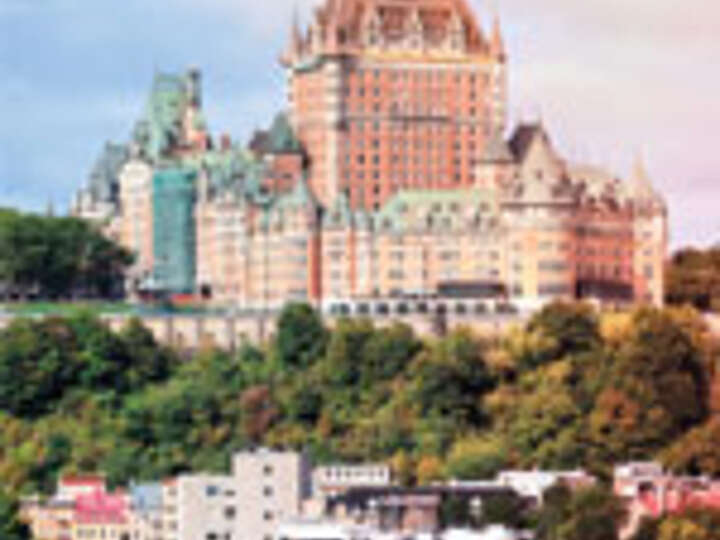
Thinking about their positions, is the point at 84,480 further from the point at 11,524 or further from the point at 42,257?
the point at 42,257

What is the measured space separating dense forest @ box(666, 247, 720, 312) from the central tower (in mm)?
12626

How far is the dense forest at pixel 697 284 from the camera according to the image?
183375 millimetres

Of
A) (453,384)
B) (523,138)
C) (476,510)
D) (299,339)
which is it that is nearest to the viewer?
(476,510)

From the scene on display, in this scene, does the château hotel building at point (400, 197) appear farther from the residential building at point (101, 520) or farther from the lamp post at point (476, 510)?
the lamp post at point (476, 510)

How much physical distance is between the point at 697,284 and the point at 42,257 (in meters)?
36.8

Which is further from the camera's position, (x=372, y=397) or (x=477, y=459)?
(x=372, y=397)

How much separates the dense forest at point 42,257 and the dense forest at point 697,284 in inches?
1322

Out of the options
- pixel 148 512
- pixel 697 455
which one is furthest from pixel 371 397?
pixel 697 455

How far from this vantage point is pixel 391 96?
623ft

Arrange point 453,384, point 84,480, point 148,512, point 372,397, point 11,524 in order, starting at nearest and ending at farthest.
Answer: point 148,512, point 11,524, point 84,480, point 453,384, point 372,397

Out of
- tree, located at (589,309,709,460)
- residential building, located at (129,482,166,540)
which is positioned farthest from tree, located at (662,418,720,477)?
residential building, located at (129,482,166,540)

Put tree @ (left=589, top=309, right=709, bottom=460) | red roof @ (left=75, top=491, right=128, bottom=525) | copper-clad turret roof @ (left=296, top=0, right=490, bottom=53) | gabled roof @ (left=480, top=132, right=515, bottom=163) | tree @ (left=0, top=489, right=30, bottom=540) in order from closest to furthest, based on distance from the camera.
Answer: red roof @ (left=75, top=491, right=128, bottom=525)
tree @ (left=0, top=489, right=30, bottom=540)
tree @ (left=589, top=309, right=709, bottom=460)
gabled roof @ (left=480, top=132, right=515, bottom=163)
copper-clad turret roof @ (left=296, top=0, right=490, bottom=53)

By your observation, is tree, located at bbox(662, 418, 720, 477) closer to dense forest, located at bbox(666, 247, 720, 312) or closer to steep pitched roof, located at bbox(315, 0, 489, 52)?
dense forest, located at bbox(666, 247, 720, 312)

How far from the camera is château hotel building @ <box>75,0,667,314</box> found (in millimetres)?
179750
